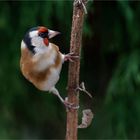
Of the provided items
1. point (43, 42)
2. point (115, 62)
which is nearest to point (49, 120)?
point (115, 62)

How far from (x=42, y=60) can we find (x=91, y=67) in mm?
1286

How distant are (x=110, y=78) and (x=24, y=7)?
0.45 metres

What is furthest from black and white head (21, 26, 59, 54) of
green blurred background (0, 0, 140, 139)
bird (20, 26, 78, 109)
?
green blurred background (0, 0, 140, 139)

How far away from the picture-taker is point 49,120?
2.42 m

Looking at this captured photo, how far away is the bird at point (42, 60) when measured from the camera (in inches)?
38.2

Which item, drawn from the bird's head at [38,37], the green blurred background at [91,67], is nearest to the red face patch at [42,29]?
the bird's head at [38,37]

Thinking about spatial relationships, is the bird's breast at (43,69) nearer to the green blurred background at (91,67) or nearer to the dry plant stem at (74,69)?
the dry plant stem at (74,69)

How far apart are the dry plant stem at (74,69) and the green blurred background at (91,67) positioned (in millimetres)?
933

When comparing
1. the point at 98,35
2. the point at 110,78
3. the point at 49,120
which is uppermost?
the point at 98,35

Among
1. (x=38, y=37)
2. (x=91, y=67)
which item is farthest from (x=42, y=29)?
(x=91, y=67)

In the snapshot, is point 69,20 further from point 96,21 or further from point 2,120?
point 2,120

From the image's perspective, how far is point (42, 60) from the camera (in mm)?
995

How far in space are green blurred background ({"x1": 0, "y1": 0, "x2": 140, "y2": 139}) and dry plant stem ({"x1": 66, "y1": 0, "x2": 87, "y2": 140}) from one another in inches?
36.7

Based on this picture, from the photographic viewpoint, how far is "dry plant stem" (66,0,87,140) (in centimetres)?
94
